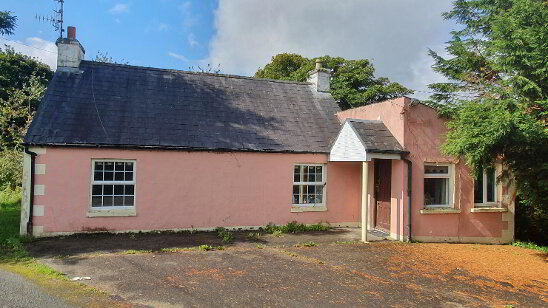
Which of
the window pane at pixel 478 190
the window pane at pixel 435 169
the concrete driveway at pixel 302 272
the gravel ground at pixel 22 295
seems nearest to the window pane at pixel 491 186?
the window pane at pixel 478 190

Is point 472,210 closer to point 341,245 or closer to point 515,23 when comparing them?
point 341,245

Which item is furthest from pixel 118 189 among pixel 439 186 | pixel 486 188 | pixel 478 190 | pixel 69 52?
pixel 486 188

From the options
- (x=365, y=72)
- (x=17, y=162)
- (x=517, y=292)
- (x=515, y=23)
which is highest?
(x=365, y=72)

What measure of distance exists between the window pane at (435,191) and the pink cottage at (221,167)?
0.12ft

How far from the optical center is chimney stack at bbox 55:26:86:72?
1377cm

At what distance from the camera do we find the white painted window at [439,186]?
40.9 feet

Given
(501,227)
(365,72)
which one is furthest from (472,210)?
(365,72)

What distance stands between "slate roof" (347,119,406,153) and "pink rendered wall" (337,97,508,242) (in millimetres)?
193

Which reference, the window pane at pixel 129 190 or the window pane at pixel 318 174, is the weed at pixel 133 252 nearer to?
the window pane at pixel 129 190

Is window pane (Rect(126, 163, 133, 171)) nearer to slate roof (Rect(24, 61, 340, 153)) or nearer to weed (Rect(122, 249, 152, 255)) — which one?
slate roof (Rect(24, 61, 340, 153))

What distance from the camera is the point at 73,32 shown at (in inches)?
551

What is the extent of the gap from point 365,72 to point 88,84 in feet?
74.1

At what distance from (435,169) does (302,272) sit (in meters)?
6.57

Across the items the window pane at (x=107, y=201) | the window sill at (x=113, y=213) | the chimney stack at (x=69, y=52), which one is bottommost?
the window sill at (x=113, y=213)
